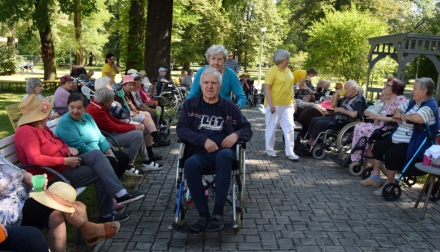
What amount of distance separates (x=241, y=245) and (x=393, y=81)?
11.7ft

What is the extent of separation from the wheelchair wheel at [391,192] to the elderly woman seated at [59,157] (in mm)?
3131

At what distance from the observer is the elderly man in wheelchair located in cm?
384

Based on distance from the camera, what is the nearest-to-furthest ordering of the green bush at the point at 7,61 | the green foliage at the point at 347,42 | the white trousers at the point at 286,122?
the white trousers at the point at 286,122 < the green foliage at the point at 347,42 < the green bush at the point at 7,61

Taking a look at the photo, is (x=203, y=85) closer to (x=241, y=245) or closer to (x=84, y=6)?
(x=241, y=245)

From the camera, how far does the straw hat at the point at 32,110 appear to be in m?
3.73

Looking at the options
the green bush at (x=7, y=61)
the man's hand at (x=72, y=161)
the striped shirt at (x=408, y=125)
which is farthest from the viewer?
the green bush at (x=7, y=61)

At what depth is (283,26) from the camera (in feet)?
157

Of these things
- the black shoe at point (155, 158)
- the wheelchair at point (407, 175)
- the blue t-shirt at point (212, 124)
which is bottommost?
the black shoe at point (155, 158)

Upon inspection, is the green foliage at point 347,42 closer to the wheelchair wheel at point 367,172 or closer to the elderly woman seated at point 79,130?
the wheelchair wheel at point 367,172

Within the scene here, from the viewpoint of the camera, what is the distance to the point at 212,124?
4.21 meters

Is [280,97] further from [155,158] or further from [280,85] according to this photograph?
[155,158]

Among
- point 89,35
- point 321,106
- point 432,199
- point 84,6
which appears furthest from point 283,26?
point 432,199

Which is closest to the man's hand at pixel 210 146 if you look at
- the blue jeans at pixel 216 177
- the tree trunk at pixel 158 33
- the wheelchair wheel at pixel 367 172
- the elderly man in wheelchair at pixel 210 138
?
the elderly man in wheelchair at pixel 210 138

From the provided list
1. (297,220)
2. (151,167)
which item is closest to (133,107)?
(151,167)
